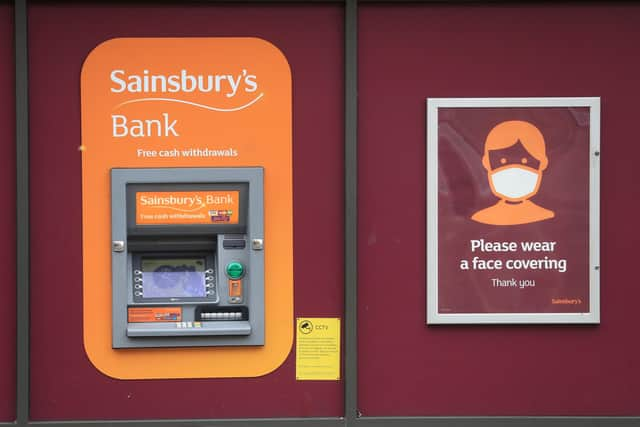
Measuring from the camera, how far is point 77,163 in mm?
4043

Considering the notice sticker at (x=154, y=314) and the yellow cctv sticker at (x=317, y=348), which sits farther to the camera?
the yellow cctv sticker at (x=317, y=348)

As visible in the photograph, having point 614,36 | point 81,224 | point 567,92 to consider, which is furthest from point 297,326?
point 614,36

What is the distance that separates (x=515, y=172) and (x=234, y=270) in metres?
1.48

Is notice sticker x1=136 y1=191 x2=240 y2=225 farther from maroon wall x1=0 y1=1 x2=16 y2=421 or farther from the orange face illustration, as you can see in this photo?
the orange face illustration

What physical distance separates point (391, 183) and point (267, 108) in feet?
2.39

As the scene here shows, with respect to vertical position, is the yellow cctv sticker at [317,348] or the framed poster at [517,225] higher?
the framed poster at [517,225]

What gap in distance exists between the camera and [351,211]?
4.05 metres

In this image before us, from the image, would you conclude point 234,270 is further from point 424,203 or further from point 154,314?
point 424,203

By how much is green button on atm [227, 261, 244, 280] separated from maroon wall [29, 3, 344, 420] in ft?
0.96

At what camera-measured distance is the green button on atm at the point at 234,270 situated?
401 cm

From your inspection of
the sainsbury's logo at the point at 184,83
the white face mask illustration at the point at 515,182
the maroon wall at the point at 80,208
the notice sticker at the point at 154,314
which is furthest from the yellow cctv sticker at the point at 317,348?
the sainsbury's logo at the point at 184,83

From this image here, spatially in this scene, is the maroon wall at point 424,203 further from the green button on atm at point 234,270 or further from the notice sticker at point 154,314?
the notice sticker at point 154,314

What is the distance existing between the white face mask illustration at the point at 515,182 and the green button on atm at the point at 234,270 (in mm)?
1328

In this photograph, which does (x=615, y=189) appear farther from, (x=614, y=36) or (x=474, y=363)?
(x=474, y=363)
